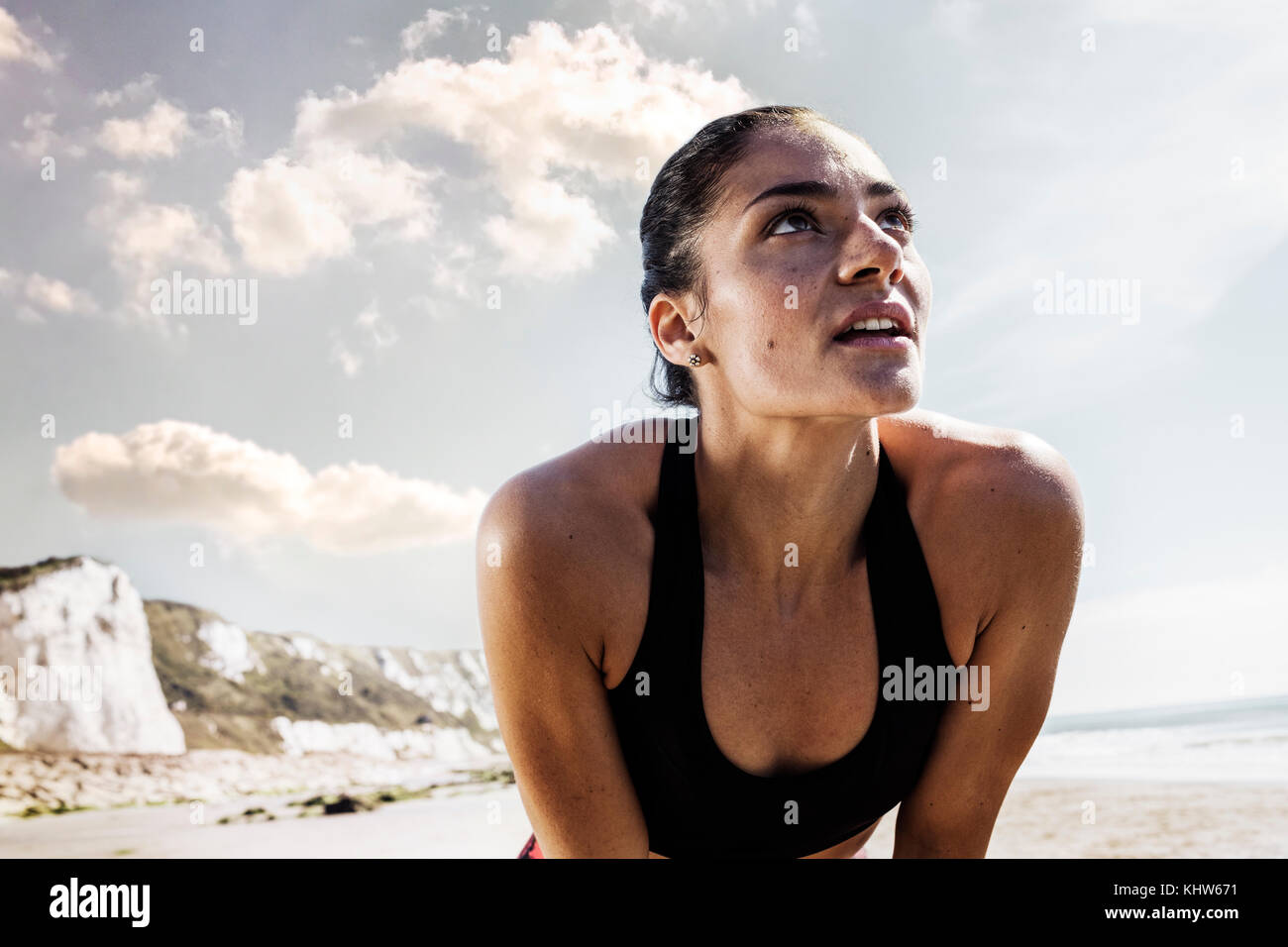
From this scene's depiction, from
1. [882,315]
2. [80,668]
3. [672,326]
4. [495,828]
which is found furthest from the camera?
[80,668]

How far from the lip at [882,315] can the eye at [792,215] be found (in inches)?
9.6

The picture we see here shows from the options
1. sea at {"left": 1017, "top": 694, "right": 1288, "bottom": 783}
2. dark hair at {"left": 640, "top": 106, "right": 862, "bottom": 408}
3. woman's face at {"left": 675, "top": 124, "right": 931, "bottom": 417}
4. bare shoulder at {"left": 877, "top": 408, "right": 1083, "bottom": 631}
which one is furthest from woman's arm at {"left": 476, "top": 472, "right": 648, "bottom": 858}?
sea at {"left": 1017, "top": 694, "right": 1288, "bottom": 783}

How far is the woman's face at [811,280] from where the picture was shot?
181cm

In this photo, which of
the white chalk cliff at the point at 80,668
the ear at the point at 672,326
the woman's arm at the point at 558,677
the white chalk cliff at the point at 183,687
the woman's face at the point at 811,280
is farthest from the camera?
the white chalk cliff at the point at 183,687

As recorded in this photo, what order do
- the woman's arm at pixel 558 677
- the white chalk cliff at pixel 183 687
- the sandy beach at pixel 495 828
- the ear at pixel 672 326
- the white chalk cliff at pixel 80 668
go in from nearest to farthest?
the woman's arm at pixel 558 677
the ear at pixel 672 326
the sandy beach at pixel 495 828
the white chalk cliff at pixel 80 668
the white chalk cliff at pixel 183 687

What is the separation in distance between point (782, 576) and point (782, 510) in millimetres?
153

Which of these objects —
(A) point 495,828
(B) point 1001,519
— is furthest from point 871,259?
(A) point 495,828

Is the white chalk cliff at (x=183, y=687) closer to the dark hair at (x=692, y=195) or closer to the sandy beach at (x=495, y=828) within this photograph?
the sandy beach at (x=495, y=828)

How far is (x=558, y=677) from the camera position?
1922 mm

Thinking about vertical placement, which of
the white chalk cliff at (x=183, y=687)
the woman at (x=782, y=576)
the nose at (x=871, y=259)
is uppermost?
the nose at (x=871, y=259)

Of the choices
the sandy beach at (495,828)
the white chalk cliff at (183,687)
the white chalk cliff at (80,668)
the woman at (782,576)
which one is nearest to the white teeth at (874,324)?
the woman at (782,576)

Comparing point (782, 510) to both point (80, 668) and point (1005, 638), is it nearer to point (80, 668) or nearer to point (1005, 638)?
point (1005, 638)
